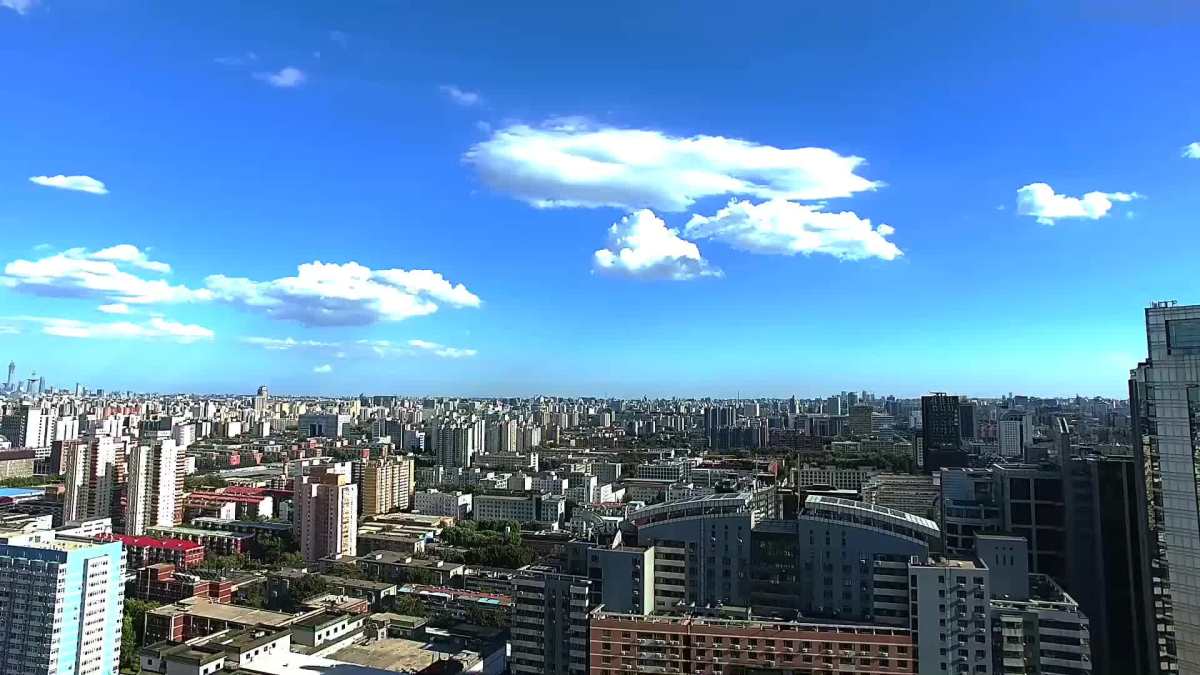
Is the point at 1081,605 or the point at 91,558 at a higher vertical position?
the point at 91,558

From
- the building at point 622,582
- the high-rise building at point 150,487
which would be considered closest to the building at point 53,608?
the building at point 622,582

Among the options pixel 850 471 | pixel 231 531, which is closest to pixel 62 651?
pixel 231 531

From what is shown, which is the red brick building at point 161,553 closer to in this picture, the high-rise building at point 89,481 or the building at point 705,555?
the high-rise building at point 89,481

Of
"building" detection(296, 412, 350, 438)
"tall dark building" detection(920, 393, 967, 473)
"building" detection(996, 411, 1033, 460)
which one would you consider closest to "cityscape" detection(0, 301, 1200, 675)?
"tall dark building" detection(920, 393, 967, 473)

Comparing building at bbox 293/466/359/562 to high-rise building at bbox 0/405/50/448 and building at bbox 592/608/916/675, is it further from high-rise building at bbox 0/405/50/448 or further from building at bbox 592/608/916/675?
high-rise building at bbox 0/405/50/448

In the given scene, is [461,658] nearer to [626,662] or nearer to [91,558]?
[626,662]

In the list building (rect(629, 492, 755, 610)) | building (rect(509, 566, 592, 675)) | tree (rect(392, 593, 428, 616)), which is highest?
building (rect(629, 492, 755, 610))

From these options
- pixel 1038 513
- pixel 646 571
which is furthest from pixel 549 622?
pixel 1038 513
